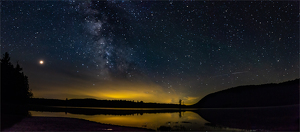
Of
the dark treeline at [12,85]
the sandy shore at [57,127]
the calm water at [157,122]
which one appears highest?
the dark treeline at [12,85]

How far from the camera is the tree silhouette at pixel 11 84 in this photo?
49.2 m

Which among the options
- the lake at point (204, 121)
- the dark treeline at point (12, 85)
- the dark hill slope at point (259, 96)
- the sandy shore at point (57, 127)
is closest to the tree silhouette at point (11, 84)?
the dark treeline at point (12, 85)

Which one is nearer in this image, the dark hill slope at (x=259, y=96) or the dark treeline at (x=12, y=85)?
the dark treeline at (x=12, y=85)

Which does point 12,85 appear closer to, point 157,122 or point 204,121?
point 157,122

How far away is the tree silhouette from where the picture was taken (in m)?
49.2

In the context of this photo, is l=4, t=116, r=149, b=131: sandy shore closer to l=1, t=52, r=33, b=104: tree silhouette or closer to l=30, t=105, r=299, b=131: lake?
l=30, t=105, r=299, b=131: lake

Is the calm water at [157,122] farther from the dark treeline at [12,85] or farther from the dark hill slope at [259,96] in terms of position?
the dark hill slope at [259,96]

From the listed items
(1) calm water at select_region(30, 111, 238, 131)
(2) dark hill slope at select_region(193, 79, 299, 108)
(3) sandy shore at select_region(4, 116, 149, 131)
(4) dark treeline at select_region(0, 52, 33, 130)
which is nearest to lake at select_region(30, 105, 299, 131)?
(1) calm water at select_region(30, 111, 238, 131)

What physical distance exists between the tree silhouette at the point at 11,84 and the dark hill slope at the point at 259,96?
131231 millimetres

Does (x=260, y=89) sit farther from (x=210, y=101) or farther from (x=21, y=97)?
(x=21, y=97)

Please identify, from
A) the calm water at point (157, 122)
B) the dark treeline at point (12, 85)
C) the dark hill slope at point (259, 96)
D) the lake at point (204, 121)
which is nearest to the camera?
the lake at point (204, 121)

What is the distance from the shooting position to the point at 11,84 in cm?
5069

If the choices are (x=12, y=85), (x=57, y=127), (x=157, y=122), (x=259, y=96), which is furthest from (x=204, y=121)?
(x=259, y=96)

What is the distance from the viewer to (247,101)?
141875 mm
